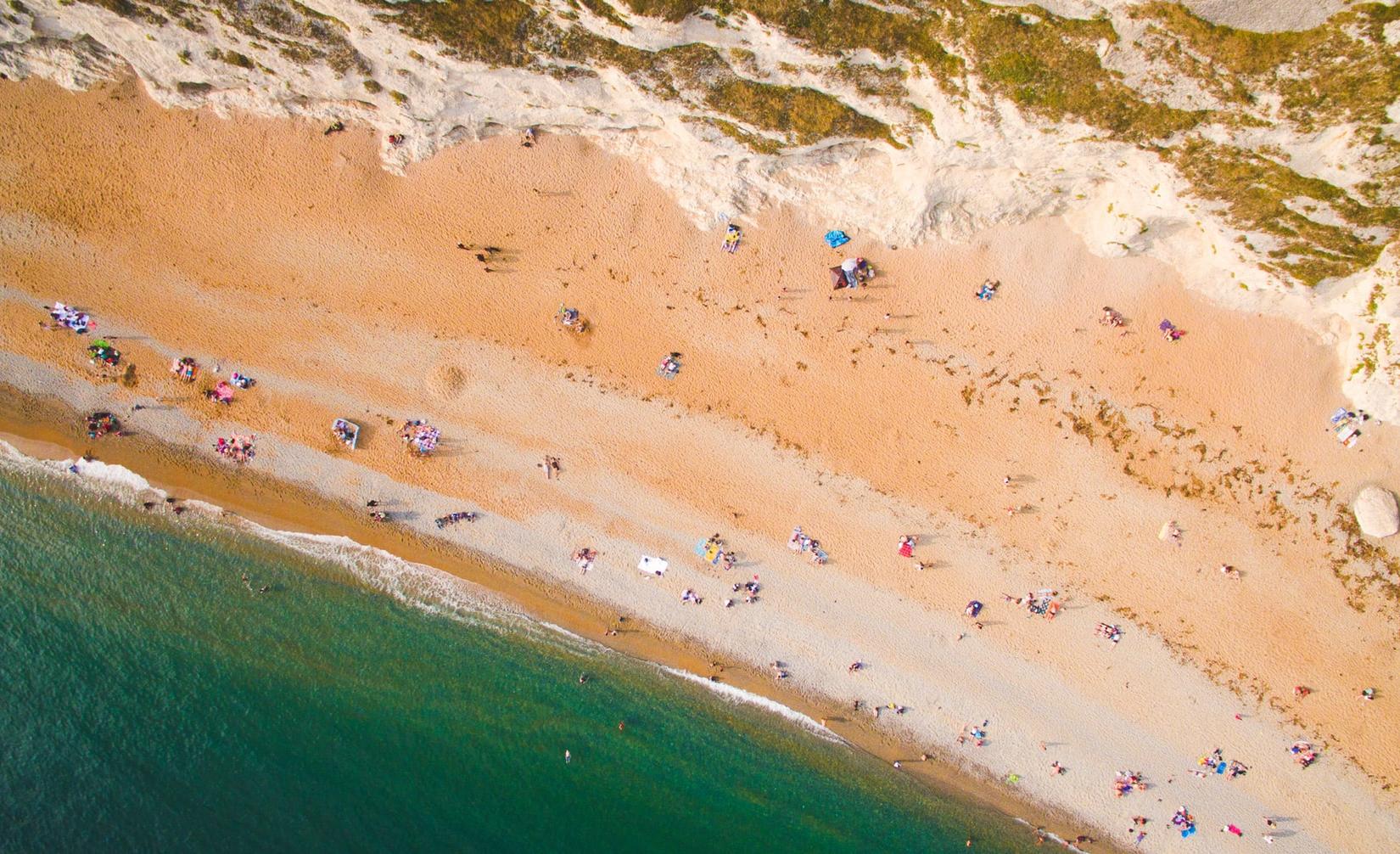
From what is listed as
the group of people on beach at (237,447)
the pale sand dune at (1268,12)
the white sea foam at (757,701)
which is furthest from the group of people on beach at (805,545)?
the group of people on beach at (237,447)

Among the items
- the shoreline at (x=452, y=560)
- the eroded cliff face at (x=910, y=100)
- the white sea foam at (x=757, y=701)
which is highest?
the eroded cliff face at (x=910, y=100)

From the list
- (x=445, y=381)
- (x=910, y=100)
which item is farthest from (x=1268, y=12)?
(x=445, y=381)

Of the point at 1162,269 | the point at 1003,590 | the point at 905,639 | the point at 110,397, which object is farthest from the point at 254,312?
the point at 1162,269

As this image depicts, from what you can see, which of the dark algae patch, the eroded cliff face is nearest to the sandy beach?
the eroded cliff face

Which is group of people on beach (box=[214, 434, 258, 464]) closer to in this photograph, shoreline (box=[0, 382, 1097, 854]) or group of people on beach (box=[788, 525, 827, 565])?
shoreline (box=[0, 382, 1097, 854])

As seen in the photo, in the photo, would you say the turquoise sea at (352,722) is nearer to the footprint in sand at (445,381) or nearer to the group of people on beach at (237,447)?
the group of people on beach at (237,447)

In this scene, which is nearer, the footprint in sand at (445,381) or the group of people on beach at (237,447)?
the footprint in sand at (445,381)

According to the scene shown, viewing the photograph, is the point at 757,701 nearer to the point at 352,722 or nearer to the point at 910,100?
the point at 352,722
